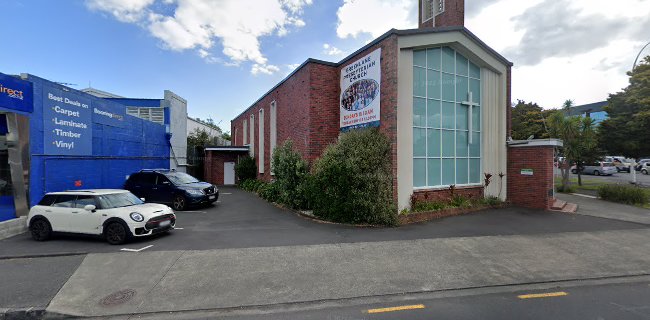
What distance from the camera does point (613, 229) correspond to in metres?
8.85

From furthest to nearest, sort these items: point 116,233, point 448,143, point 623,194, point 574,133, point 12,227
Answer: point 574,133
point 623,194
point 448,143
point 12,227
point 116,233

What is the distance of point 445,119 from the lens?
39.5 feet

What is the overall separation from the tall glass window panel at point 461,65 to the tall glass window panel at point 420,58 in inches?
80.2

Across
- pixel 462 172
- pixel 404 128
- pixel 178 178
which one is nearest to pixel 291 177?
pixel 404 128

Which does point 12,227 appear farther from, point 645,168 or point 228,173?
point 645,168

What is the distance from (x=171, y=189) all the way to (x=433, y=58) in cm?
1207

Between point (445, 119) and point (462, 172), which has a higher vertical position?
point (445, 119)

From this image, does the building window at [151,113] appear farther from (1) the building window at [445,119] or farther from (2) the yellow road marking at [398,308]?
(2) the yellow road marking at [398,308]

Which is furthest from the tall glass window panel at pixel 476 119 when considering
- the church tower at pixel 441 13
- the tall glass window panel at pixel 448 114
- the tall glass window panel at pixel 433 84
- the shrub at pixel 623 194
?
the shrub at pixel 623 194

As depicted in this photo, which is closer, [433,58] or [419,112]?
[419,112]

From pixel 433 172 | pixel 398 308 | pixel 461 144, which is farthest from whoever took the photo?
pixel 461 144

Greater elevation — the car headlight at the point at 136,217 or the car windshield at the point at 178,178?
the car windshield at the point at 178,178

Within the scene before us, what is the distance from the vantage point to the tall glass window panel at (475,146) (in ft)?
42.0

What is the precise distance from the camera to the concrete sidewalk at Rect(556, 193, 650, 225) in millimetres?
10492
